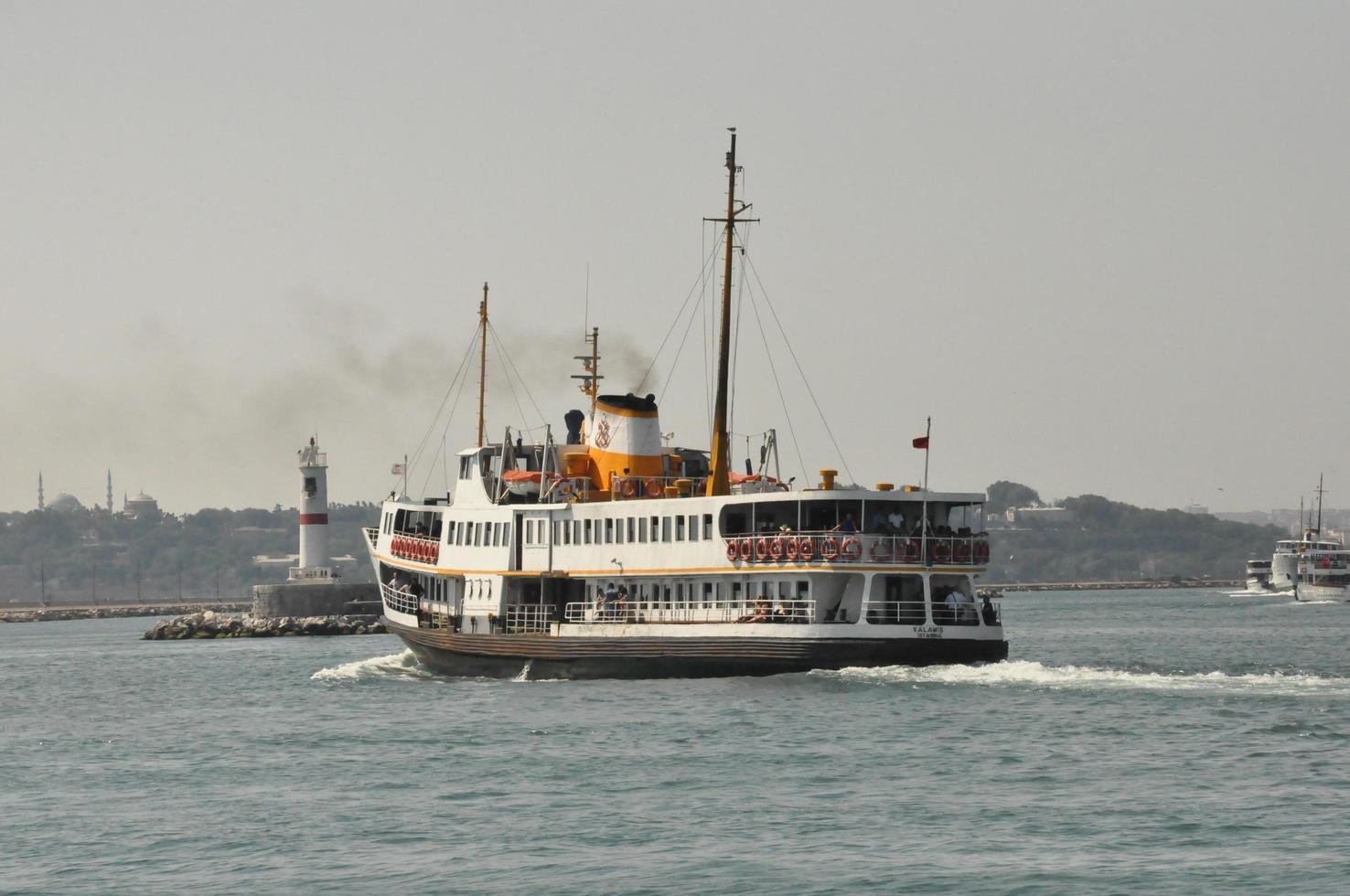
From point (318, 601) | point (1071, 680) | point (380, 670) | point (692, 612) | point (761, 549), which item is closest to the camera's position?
point (1071, 680)

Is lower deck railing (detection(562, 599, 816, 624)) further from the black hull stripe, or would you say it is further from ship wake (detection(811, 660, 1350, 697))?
ship wake (detection(811, 660, 1350, 697))

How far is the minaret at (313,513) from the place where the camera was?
105 m

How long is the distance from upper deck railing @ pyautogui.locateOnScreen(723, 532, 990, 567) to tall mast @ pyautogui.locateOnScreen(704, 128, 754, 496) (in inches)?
195

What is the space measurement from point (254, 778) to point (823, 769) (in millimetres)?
10025

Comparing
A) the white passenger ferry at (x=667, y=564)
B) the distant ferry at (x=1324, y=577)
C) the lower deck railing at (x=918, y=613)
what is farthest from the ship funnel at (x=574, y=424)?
the distant ferry at (x=1324, y=577)

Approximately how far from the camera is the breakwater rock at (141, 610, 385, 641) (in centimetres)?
9969

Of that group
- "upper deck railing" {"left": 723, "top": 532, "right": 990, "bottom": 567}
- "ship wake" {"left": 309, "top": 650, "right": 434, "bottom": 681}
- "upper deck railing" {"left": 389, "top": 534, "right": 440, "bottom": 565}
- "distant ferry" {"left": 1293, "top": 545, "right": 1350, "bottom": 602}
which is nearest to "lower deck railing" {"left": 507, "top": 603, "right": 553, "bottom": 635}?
"ship wake" {"left": 309, "top": 650, "right": 434, "bottom": 681}

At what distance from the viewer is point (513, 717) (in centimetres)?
3919

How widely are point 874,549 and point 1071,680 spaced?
205 inches

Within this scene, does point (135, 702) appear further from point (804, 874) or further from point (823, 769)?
point (804, 874)

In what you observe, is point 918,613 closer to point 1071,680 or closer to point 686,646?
point 1071,680

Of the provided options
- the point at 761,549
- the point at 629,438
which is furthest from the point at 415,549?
the point at 761,549

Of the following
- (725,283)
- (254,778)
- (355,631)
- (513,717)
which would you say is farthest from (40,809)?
(355,631)

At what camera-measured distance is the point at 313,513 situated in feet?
347
